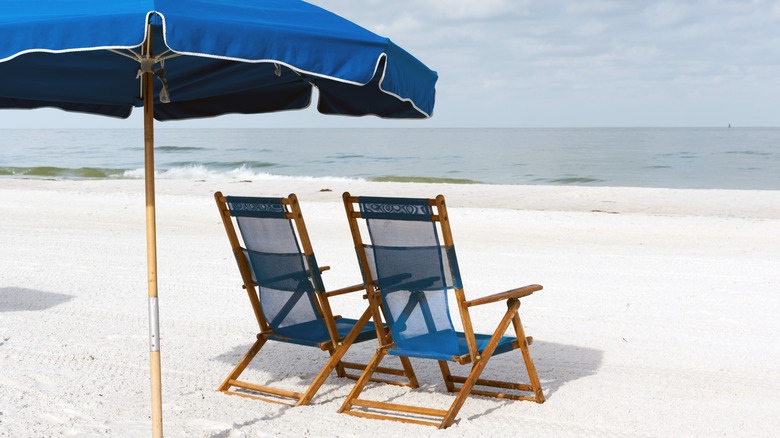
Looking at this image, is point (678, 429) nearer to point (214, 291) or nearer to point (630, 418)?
point (630, 418)

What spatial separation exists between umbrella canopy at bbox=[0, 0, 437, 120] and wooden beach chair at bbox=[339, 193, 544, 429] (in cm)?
54

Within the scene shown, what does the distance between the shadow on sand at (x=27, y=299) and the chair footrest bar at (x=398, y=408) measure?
3.41 meters

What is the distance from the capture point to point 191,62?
13.0 ft

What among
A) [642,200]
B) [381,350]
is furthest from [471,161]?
[381,350]

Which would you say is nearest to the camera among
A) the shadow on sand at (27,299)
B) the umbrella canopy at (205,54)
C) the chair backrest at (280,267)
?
the umbrella canopy at (205,54)

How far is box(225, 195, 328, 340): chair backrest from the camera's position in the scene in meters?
3.73

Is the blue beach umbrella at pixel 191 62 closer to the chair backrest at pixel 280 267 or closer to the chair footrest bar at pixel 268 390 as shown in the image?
the chair backrest at pixel 280 267

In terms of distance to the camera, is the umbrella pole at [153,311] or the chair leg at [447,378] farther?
the chair leg at [447,378]

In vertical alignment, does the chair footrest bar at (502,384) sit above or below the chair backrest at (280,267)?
below

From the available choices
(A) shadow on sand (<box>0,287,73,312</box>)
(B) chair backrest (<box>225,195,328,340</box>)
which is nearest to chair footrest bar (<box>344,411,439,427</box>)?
(B) chair backrest (<box>225,195,328,340</box>)

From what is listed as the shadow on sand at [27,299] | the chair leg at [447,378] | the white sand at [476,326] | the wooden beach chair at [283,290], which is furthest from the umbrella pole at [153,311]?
the shadow on sand at [27,299]

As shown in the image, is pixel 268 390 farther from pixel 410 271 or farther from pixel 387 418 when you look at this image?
pixel 410 271

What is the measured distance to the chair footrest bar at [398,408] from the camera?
11.8 feet

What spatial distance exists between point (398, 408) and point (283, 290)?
0.83m
